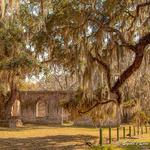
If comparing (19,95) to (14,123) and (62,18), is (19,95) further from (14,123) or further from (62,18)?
(62,18)

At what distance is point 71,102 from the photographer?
20203 millimetres

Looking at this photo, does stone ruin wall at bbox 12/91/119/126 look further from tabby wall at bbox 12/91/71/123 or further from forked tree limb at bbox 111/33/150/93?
forked tree limb at bbox 111/33/150/93

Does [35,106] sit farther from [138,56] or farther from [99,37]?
[138,56]

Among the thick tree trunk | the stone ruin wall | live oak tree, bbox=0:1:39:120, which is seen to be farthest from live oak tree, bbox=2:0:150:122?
the stone ruin wall

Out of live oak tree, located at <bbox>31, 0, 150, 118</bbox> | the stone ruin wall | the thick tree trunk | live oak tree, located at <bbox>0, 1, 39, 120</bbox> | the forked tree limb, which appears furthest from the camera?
the stone ruin wall

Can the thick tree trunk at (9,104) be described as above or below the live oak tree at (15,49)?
below

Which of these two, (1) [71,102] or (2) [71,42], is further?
(1) [71,102]

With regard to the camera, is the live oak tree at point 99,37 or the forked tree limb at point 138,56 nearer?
the forked tree limb at point 138,56

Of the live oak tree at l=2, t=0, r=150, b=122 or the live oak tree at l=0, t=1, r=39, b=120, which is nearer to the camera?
the live oak tree at l=2, t=0, r=150, b=122

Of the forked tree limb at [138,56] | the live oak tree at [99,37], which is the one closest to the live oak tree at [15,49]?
the live oak tree at [99,37]

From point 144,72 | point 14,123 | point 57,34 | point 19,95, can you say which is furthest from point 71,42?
point 19,95

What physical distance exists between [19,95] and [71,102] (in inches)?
761

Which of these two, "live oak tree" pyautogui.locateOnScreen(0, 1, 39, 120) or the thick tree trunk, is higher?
"live oak tree" pyautogui.locateOnScreen(0, 1, 39, 120)

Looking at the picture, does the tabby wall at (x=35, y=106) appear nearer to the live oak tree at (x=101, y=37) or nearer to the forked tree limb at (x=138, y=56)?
the live oak tree at (x=101, y=37)
